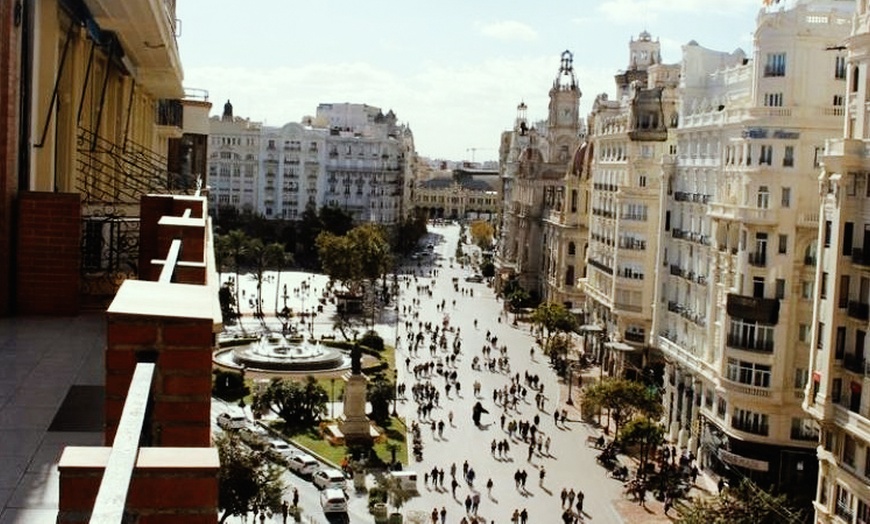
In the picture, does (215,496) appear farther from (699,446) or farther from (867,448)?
(699,446)

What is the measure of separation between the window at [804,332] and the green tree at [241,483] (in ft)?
57.4

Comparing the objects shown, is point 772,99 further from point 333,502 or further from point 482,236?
point 482,236

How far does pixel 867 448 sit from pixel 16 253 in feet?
71.7

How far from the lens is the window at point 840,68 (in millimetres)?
36094

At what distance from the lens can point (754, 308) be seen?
36.0 meters

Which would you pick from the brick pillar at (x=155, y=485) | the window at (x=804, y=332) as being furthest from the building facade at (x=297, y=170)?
the brick pillar at (x=155, y=485)

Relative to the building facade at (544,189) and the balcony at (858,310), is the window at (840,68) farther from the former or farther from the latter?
the building facade at (544,189)

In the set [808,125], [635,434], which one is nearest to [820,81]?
[808,125]

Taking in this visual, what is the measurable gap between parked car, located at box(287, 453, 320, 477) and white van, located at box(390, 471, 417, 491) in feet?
9.92

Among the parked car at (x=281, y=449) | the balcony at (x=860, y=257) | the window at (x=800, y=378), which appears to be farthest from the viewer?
the parked car at (x=281, y=449)

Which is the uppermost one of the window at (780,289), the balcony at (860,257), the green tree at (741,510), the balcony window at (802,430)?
the balcony at (860,257)

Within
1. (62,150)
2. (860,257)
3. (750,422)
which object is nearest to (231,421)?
(750,422)

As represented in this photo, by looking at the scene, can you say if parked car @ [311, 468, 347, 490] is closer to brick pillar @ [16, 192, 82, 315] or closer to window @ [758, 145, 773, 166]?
window @ [758, 145, 773, 166]

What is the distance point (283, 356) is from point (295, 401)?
12127 mm
